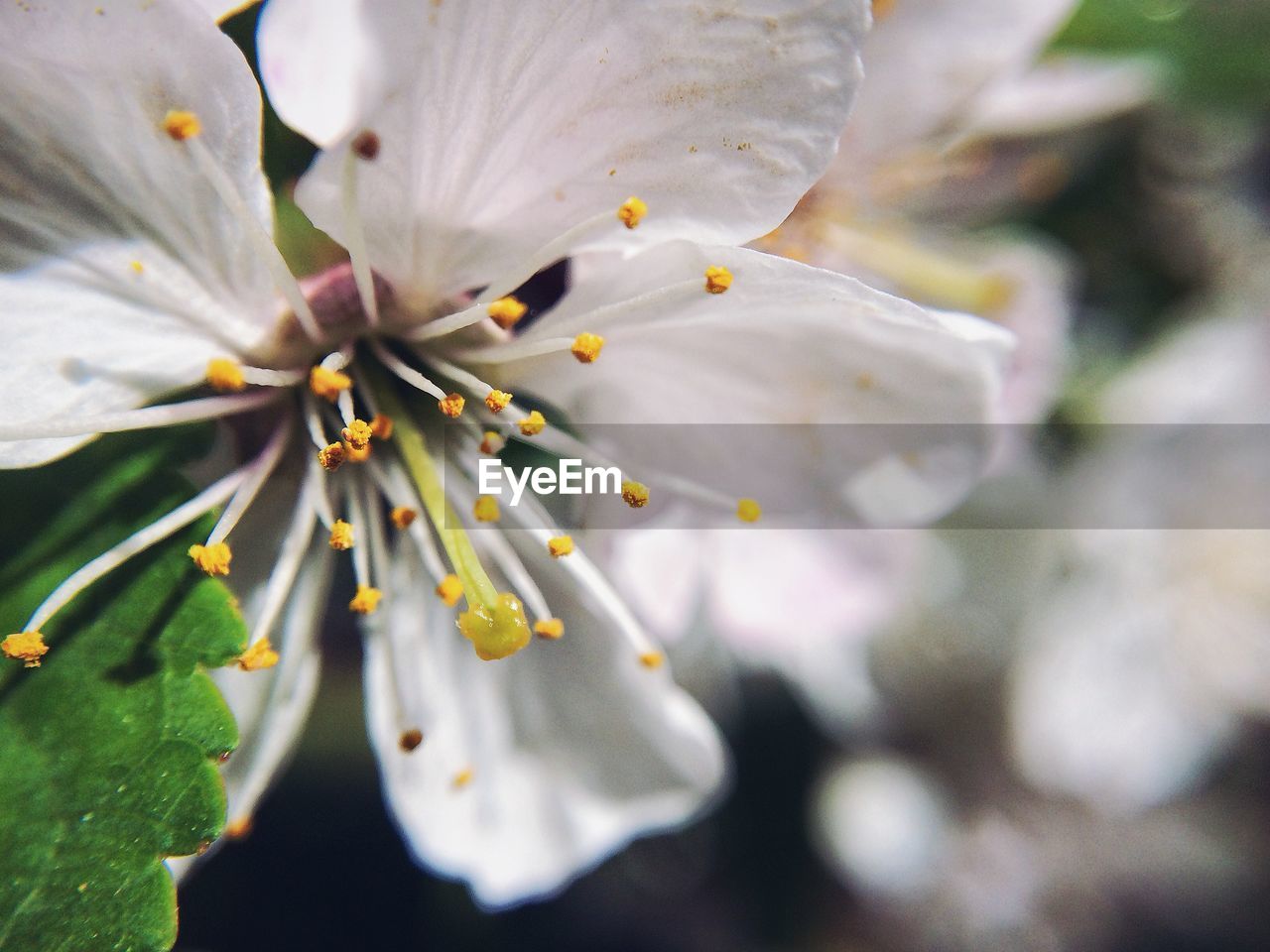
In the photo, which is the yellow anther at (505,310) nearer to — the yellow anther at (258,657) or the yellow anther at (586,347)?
the yellow anther at (586,347)

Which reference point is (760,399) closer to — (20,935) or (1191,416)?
(20,935)

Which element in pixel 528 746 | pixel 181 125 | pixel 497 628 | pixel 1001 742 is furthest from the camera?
pixel 1001 742

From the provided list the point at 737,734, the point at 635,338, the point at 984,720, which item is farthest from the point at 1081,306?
the point at 635,338

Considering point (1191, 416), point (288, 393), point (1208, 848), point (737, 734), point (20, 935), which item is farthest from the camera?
point (1208, 848)

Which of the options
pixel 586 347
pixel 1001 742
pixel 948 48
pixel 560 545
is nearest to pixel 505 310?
pixel 586 347

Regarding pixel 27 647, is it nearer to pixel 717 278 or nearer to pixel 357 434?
pixel 357 434

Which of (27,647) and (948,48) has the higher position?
(948,48)
